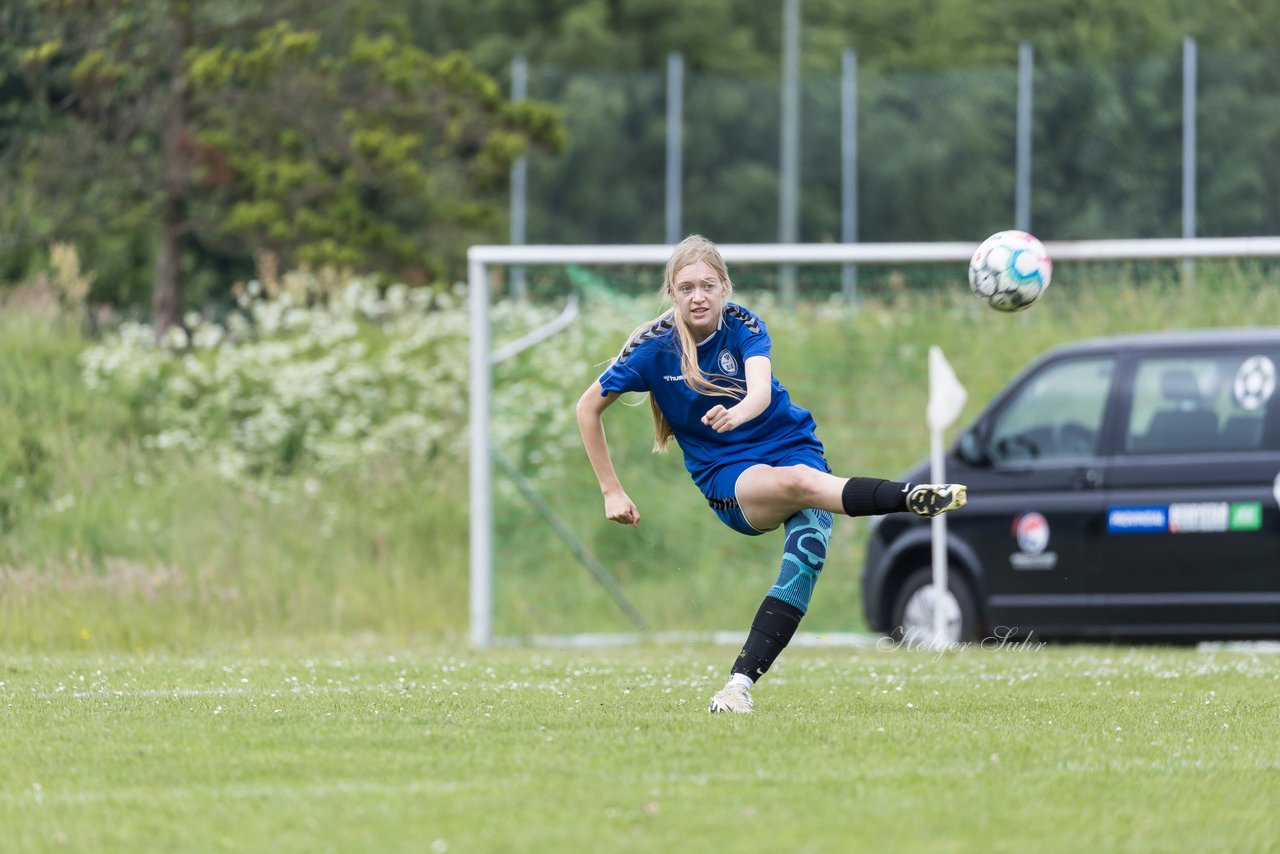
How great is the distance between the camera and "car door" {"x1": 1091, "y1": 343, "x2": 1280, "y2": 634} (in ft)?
38.5

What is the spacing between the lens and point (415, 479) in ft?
55.7

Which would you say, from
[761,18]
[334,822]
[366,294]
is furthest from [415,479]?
[761,18]

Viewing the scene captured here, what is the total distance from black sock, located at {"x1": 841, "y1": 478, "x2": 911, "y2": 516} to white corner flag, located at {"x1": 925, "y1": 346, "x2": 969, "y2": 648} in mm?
5224

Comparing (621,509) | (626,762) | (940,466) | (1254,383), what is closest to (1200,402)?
(1254,383)

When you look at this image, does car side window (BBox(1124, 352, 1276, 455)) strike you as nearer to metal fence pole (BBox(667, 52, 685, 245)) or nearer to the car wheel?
the car wheel

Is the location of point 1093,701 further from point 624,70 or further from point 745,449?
point 624,70

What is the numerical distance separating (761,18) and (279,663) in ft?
122

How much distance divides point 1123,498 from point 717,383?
5305 millimetres

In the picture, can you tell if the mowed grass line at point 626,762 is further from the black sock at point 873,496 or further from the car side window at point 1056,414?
the car side window at point 1056,414

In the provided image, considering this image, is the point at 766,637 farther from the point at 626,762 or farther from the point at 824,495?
the point at 626,762

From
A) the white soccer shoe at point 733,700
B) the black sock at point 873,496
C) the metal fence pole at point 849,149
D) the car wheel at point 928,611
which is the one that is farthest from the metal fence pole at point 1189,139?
the white soccer shoe at point 733,700

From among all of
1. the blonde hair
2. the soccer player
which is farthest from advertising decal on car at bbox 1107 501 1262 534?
the blonde hair

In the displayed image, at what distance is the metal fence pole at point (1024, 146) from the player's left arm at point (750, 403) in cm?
2050

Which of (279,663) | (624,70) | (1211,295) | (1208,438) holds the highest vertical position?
(624,70)
